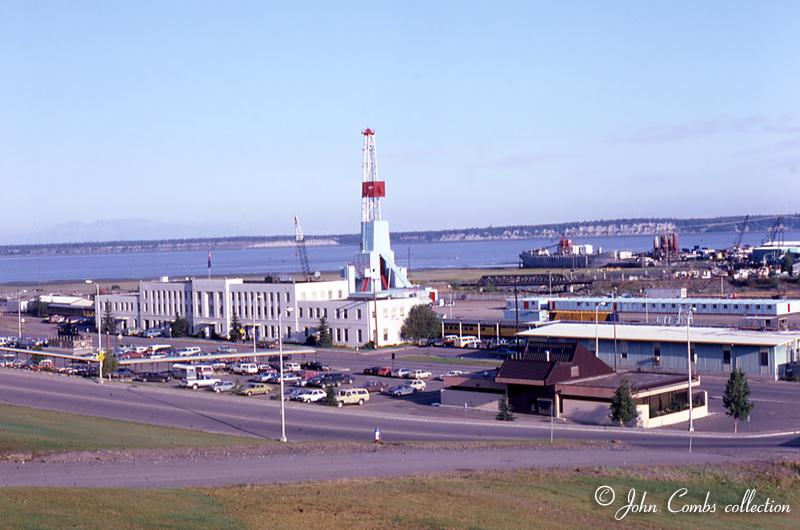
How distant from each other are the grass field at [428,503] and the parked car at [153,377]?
87.6ft

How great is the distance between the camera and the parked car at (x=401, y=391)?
37.4m

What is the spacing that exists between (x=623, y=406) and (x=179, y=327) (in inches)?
1523

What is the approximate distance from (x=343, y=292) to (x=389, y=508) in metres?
45.5

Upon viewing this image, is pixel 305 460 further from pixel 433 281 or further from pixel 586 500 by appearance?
pixel 433 281

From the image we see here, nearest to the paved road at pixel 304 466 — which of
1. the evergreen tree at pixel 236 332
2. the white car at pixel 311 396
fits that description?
the white car at pixel 311 396

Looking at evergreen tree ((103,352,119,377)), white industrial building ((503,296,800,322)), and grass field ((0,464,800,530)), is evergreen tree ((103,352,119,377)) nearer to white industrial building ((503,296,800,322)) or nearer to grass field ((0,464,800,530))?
white industrial building ((503,296,800,322))

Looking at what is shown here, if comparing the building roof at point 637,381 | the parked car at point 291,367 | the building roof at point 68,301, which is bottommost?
the parked car at point 291,367

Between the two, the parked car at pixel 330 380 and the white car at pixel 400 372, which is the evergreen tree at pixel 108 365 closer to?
the parked car at pixel 330 380

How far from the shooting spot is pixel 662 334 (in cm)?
4272

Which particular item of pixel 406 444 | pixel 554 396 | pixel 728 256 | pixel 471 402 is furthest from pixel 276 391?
pixel 728 256

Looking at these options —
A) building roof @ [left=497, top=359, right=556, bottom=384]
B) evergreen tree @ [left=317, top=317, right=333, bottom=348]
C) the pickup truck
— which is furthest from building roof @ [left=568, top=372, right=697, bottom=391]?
evergreen tree @ [left=317, top=317, right=333, bottom=348]

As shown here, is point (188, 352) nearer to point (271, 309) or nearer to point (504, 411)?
point (271, 309)

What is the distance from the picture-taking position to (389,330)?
55062 mm

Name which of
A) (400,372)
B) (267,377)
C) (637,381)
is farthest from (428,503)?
(267,377)
